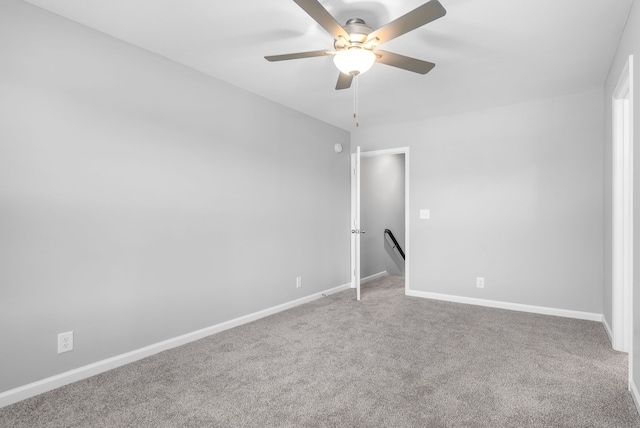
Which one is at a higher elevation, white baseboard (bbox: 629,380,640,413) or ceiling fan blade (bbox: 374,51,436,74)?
ceiling fan blade (bbox: 374,51,436,74)

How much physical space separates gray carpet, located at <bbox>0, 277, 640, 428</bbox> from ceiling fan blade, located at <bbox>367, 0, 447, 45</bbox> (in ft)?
6.93

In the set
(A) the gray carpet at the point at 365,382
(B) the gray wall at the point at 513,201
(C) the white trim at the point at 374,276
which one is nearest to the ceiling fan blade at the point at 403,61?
(A) the gray carpet at the point at 365,382

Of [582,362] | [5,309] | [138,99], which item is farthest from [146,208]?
[582,362]

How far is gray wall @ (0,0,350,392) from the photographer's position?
212cm

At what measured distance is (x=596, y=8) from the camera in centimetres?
214

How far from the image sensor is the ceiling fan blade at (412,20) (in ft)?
5.56

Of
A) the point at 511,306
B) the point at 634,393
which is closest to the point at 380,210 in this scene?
the point at 511,306

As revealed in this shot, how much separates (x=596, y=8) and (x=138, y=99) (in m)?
3.20

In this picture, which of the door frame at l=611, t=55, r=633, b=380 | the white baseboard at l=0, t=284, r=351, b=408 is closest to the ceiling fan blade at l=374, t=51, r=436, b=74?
the door frame at l=611, t=55, r=633, b=380

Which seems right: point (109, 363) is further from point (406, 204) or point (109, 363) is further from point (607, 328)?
point (607, 328)

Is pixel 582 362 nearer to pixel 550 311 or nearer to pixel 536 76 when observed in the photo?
pixel 550 311

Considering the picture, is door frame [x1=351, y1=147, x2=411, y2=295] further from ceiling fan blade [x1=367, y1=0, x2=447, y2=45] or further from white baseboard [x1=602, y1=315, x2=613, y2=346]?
ceiling fan blade [x1=367, y1=0, x2=447, y2=45]

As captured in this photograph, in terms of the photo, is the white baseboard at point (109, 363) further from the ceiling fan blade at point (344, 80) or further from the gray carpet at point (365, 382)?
the ceiling fan blade at point (344, 80)

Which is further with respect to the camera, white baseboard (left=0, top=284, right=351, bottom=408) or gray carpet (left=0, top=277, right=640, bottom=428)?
white baseboard (left=0, top=284, right=351, bottom=408)
